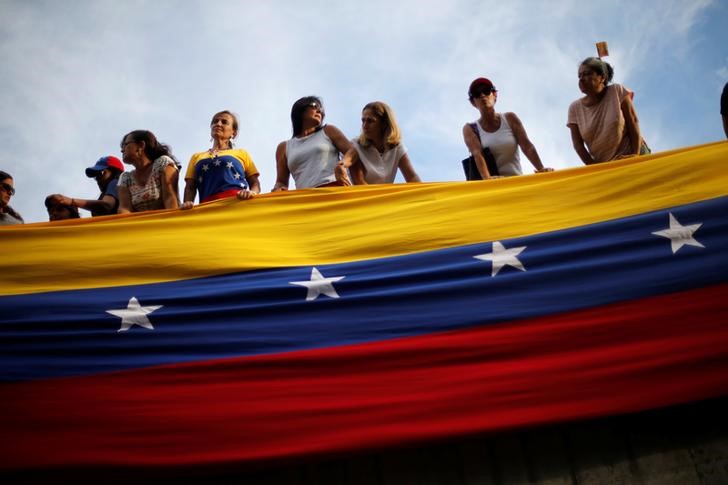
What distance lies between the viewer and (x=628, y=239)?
3.21 m

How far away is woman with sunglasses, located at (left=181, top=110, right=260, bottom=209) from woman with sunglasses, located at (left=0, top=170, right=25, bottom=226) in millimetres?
1064

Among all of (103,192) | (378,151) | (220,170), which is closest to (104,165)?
(103,192)

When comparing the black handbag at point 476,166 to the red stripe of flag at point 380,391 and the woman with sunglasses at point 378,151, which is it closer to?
the woman with sunglasses at point 378,151

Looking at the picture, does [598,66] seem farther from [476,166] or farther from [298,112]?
[298,112]

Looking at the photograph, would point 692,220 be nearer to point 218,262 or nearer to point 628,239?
point 628,239

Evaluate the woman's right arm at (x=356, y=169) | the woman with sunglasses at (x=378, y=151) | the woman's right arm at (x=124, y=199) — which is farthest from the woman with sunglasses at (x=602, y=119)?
the woman's right arm at (x=124, y=199)

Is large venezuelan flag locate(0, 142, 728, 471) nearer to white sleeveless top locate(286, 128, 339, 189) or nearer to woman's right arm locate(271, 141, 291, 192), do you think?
white sleeveless top locate(286, 128, 339, 189)

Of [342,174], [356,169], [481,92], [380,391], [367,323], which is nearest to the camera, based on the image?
[380,391]

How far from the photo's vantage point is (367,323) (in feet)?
9.94

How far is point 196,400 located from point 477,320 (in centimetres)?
123

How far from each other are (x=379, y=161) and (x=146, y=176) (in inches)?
58.5

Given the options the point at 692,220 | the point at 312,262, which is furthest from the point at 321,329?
the point at 692,220

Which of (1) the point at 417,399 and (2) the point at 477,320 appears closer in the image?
(1) the point at 417,399

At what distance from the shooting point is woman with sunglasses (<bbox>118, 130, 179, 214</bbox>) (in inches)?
169
